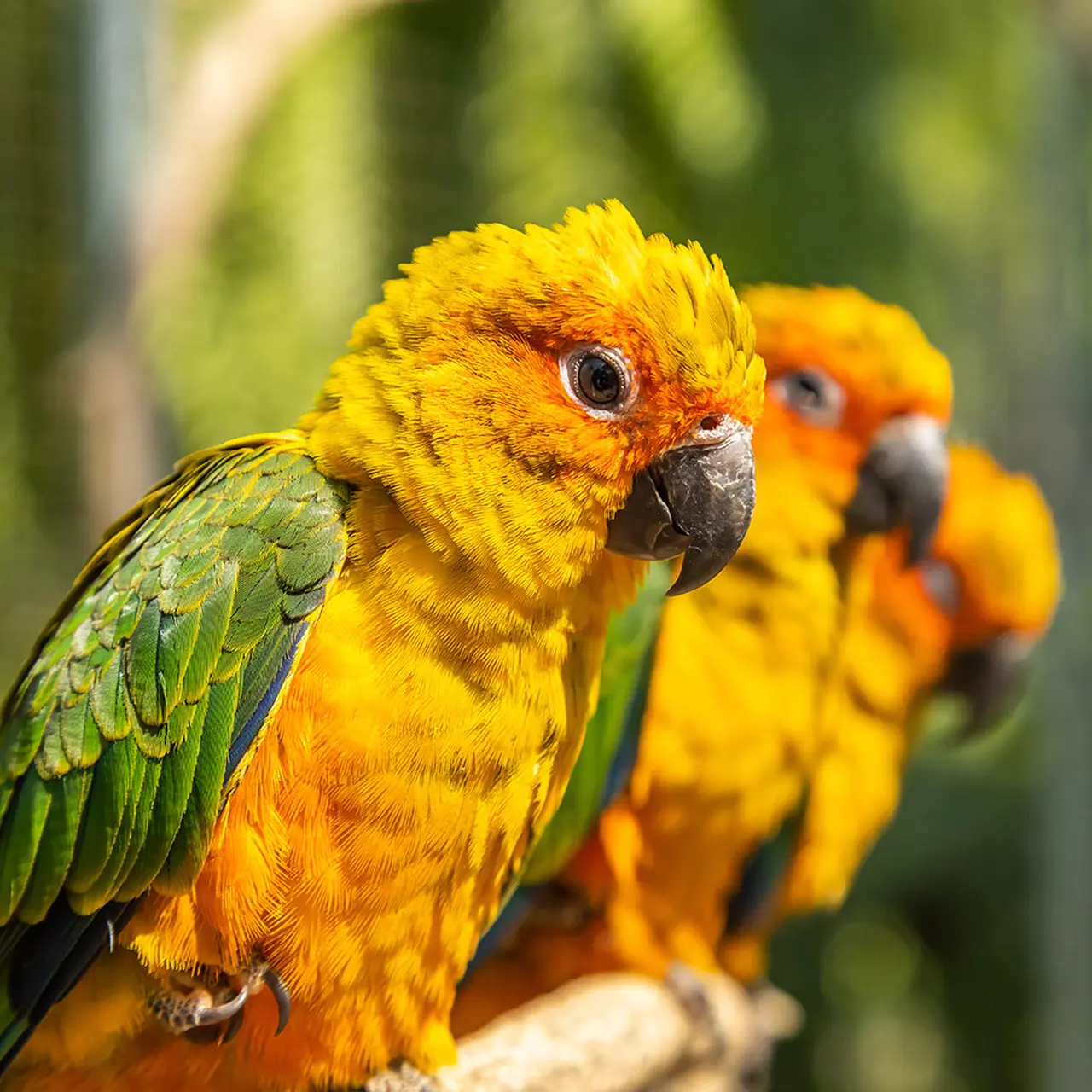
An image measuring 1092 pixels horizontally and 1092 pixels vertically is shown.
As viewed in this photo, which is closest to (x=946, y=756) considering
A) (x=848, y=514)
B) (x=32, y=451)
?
(x=848, y=514)

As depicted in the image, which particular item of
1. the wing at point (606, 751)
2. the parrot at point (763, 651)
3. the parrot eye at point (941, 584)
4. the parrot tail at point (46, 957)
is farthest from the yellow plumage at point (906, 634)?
the parrot tail at point (46, 957)

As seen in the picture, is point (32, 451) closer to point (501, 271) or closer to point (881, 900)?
point (501, 271)

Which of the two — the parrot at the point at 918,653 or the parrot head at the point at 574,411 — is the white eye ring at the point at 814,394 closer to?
the parrot at the point at 918,653

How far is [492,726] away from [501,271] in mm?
389

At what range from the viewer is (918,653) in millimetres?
2146

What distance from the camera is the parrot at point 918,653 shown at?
1967mm

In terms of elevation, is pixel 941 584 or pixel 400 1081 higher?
pixel 941 584

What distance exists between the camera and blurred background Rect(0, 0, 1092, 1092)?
2.49 metres

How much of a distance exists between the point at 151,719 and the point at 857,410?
1.13 m

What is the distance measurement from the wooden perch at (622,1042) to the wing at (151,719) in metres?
0.39

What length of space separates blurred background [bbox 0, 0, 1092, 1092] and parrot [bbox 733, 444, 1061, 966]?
93 centimetres

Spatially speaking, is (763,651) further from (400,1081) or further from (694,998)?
(400,1081)

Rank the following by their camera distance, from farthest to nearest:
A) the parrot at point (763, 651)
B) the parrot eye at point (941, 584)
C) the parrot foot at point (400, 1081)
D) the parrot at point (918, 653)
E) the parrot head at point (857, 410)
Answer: the parrot eye at point (941, 584)
the parrot at point (918, 653)
the parrot head at point (857, 410)
the parrot at point (763, 651)
the parrot foot at point (400, 1081)

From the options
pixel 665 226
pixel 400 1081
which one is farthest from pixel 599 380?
pixel 665 226
